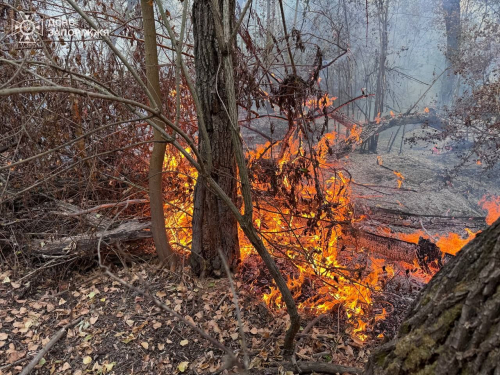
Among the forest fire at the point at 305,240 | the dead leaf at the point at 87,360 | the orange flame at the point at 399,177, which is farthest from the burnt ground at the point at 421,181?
the dead leaf at the point at 87,360

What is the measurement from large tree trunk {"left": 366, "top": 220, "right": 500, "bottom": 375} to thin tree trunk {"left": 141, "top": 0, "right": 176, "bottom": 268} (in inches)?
69.9

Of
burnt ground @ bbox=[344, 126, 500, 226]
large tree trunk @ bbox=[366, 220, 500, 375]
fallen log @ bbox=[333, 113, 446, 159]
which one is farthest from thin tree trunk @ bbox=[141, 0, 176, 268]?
burnt ground @ bbox=[344, 126, 500, 226]

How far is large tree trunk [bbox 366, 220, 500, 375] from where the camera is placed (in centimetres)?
86

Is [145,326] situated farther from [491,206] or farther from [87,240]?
[491,206]

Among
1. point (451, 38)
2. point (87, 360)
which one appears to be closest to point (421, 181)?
point (451, 38)

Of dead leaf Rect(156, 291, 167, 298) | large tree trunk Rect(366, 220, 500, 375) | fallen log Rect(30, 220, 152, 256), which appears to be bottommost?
dead leaf Rect(156, 291, 167, 298)

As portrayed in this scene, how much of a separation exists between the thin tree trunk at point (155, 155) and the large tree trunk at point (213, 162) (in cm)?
32

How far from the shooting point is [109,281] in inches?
121

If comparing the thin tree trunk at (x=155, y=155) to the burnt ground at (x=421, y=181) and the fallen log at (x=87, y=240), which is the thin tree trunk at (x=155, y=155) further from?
the burnt ground at (x=421, y=181)

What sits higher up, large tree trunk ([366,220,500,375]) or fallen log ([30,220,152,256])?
large tree trunk ([366,220,500,375])

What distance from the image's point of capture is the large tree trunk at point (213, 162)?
2.60 metres

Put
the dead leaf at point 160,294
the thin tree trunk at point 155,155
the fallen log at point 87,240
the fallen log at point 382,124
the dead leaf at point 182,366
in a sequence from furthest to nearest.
→ the fallen log at point 382,124 < the fallen log at point 87,240 < the dead leaf at point 160,294 < the thin tree trunk at point 155,155 < the dead leaf at point 182,366

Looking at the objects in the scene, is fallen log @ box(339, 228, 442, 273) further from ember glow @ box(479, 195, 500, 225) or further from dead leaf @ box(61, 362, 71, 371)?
dead leaf @ box(61, 362, 71, 371)

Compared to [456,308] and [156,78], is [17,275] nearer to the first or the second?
[156,78]
